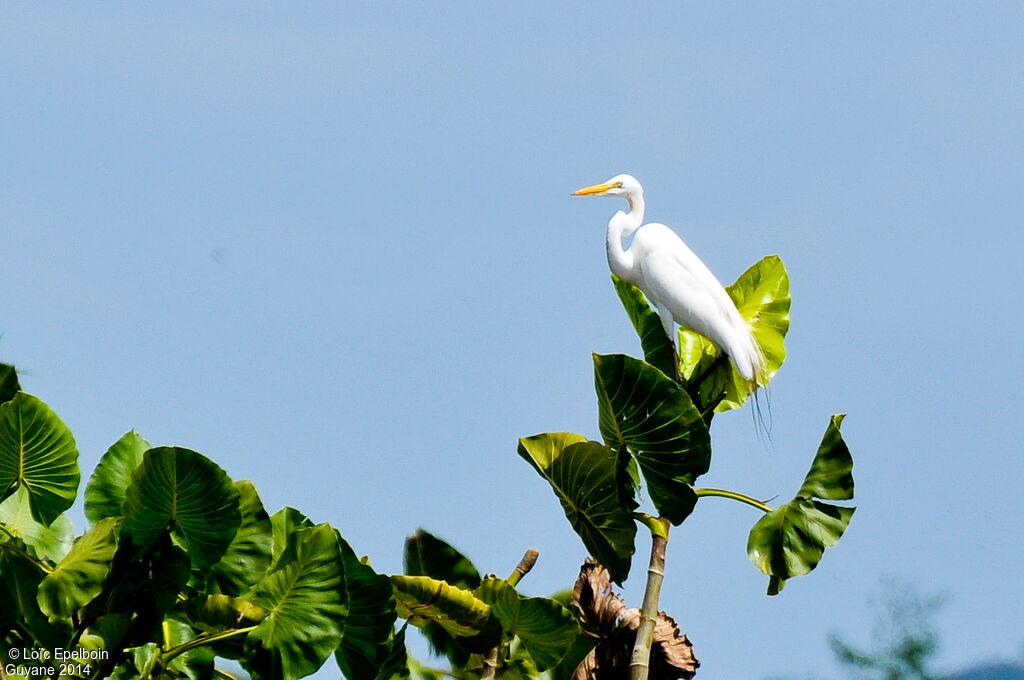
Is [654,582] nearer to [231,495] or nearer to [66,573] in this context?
[231,495]

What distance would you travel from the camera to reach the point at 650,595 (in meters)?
4.43

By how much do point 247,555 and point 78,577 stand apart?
0.61 metres

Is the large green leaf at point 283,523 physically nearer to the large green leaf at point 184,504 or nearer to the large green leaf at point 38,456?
the large green leaf at point 184,504

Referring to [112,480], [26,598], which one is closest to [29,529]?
[112,480]

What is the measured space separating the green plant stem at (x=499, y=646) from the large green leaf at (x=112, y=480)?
4.38ft

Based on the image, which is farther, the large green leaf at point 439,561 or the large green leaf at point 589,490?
the large green leaf at point 439,561

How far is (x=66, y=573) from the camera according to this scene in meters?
3.81

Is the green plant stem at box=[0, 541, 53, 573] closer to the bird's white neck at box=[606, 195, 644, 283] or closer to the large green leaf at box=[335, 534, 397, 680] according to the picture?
the large green leaf at box=[335, 534, 397, 680]

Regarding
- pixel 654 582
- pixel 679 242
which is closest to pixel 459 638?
pixel 654 582

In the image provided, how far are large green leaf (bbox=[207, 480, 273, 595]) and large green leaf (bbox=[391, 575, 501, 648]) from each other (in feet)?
1.44

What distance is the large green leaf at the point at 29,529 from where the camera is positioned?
14.7ft

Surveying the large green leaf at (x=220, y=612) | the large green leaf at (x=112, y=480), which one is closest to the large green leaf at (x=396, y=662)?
the large green leaf at (x=220, y=612)

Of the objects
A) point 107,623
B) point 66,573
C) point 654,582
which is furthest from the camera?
point 654,582

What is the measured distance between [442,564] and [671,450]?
1.10 meters
